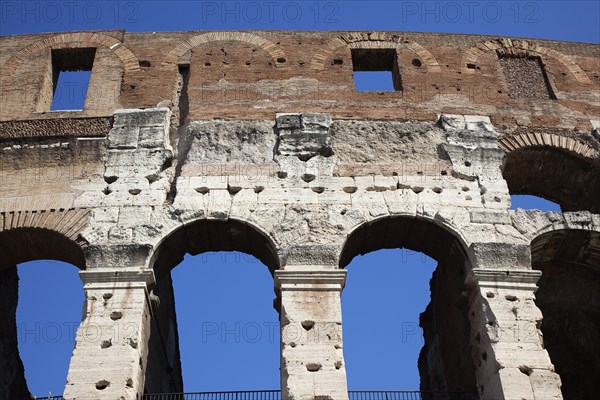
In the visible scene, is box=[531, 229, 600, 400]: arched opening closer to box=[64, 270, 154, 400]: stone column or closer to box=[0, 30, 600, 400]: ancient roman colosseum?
box=[0, 30, 600, 400]: ancient roman colosseum

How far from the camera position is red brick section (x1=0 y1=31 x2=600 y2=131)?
11.2 meters

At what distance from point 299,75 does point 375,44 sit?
152 cm

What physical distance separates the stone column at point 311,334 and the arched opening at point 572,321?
12.7 feet

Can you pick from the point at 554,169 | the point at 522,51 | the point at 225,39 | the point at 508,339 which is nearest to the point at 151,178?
the point at 225,39

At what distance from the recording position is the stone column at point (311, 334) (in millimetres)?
8125

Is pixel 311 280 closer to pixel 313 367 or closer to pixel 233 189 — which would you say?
pixel 313 367

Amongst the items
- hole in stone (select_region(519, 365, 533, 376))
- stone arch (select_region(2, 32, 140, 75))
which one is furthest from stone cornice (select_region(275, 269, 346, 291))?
stone arch (select_region(2, 32, 140, 75))

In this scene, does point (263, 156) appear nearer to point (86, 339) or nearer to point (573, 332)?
point (86, 339)

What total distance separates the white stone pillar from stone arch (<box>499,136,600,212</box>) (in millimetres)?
2375

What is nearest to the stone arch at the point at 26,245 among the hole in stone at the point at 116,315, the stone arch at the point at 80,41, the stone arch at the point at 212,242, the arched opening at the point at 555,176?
the stone arch at the point at 212,242

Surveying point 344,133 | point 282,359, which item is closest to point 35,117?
point 344,133

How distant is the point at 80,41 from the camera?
12266mm

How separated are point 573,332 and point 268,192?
18.4 ft

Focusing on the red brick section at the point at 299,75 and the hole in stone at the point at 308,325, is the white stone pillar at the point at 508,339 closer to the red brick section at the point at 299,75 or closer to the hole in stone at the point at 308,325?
the hole in stone at the point at 308,325
